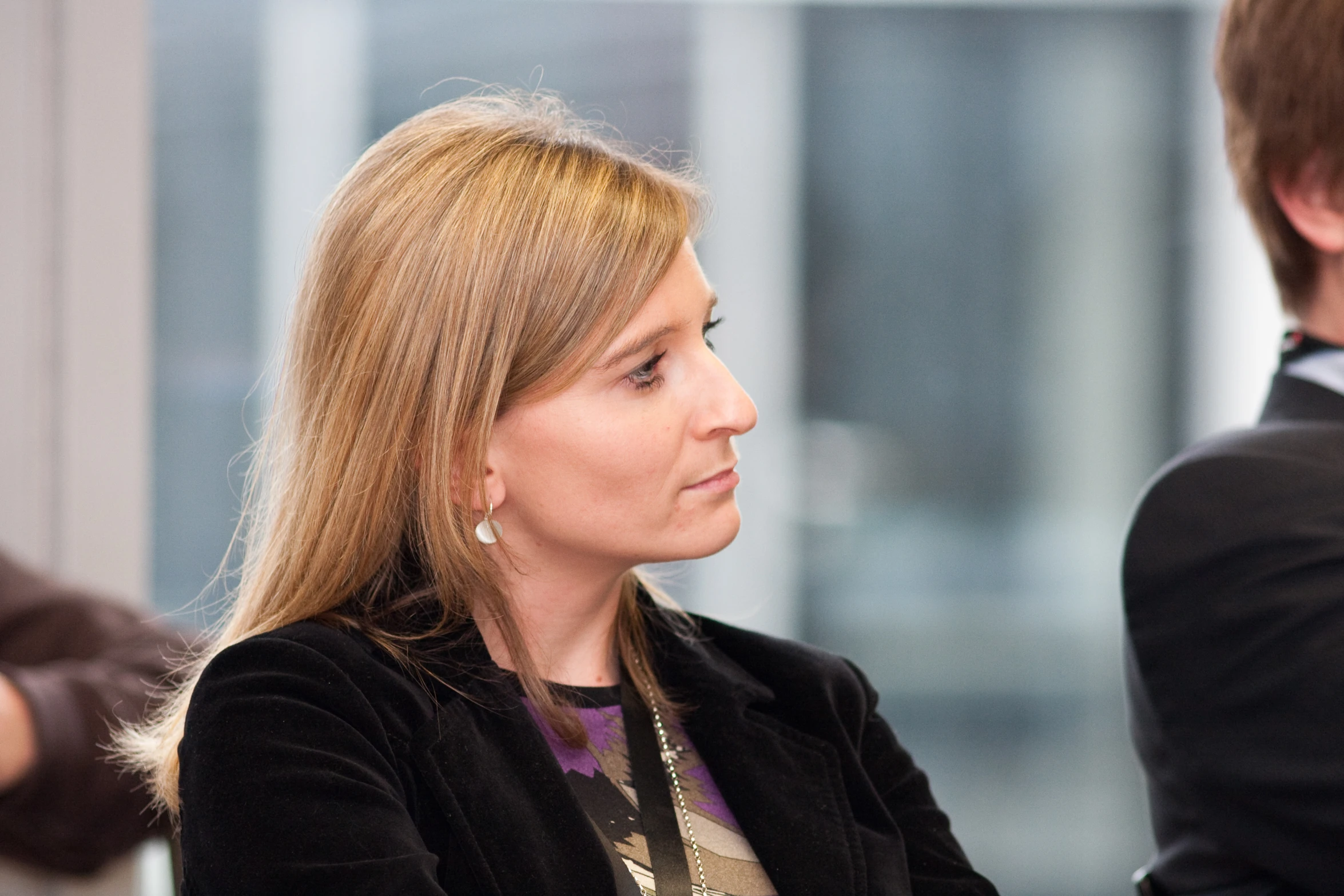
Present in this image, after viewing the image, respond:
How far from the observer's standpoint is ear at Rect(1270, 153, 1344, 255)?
149 centimetres

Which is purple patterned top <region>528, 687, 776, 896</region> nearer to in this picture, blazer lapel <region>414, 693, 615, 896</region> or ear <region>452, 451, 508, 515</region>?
blazer lapel <region>414, 693, 615, 896</region>

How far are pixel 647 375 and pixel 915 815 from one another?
54 centimetres

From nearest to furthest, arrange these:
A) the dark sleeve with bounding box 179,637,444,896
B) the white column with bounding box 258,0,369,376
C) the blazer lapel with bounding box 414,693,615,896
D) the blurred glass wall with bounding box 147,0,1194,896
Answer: the dark sleeve with bounding box 179,637,444,896 → the blazer lapel with bounding box 414,693,615,896 → the white column with bounding box 258,0,369,376 → the blurred glass wall with bounding box 147,0,1194,896

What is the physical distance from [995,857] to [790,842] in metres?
2.74

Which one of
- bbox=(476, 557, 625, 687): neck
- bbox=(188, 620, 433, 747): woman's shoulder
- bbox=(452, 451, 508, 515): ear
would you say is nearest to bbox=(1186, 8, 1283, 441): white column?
bbox=(476, 557, 625, 687): neck

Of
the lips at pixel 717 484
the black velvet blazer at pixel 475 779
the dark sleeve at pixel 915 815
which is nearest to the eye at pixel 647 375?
the lips at pixel 717 484

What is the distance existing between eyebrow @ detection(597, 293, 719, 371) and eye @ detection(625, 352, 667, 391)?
0.06 ft

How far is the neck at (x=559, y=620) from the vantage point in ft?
4.16

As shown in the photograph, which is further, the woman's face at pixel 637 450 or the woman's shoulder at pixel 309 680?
the woman's face at pixel 637 450

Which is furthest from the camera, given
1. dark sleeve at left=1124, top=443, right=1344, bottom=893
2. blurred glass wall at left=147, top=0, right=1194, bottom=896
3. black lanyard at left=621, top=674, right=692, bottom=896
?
blurred glass wall at left=147, top=0, right=1194, bottom=896

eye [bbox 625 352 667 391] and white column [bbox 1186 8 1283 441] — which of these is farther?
white column [bbox 1186 8 1283 441]

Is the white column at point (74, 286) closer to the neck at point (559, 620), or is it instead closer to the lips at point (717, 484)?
the neck at point (559, 620)

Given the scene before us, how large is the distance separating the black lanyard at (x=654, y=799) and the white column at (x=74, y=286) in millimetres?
1312

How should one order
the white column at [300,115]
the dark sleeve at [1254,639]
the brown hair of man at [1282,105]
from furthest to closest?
the white column at [300,115] < the brown hair of man at [1282,105] < the dark sleeve at [1254,639]
